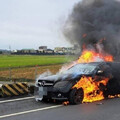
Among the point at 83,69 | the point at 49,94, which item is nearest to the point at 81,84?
the point at 83,69

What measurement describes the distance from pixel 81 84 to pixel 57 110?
1701mm

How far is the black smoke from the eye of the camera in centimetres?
1567

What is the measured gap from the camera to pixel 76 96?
9711 millimetres

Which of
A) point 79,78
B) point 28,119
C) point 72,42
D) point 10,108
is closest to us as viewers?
point 28,119

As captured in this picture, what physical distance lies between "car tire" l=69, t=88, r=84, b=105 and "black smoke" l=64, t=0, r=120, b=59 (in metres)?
6.10

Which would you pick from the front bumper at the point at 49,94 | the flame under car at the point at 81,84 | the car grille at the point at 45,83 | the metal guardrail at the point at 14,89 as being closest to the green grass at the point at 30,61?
the metal guardrail at the point at 14,89

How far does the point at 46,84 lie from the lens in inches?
391

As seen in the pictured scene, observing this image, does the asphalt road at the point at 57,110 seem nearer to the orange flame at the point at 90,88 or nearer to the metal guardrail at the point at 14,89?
the orange flame at the point at 90,88

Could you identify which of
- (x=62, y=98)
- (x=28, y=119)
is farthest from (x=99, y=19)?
(x=28, y=119)

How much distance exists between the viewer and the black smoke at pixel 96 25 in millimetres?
15672

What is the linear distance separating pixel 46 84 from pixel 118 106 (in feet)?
8.77

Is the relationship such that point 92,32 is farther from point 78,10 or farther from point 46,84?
point 46,84

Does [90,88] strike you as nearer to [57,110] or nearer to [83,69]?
[83,69]

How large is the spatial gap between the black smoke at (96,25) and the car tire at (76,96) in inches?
240
